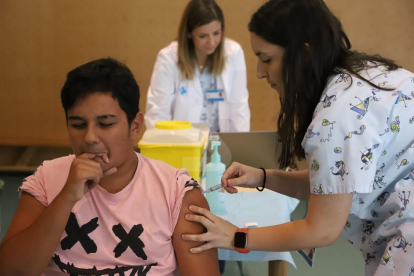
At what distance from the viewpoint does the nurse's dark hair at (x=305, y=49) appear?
50.9 inches

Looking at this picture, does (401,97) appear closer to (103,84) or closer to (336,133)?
(336,133)

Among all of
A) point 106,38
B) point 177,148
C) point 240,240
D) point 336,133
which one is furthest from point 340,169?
point 106,38

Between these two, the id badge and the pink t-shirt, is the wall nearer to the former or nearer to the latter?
the id badge

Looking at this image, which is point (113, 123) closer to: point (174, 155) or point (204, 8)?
point (174, 155)

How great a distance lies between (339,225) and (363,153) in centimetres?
19

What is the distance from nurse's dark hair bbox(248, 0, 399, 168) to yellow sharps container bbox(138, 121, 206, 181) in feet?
2.05

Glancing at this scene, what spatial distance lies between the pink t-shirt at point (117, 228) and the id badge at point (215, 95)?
192 centimetres

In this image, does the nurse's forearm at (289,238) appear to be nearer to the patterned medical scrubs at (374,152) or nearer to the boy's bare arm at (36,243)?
the patterned medical scrubs at (374,152)

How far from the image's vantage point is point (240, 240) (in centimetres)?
139

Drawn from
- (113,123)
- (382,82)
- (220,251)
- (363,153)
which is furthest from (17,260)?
(382,82)

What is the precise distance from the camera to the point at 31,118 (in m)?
4.97

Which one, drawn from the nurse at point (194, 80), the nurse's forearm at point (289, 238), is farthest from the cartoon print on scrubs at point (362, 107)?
the nurse at point (194, 80)

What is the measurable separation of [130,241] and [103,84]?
17.5 inches

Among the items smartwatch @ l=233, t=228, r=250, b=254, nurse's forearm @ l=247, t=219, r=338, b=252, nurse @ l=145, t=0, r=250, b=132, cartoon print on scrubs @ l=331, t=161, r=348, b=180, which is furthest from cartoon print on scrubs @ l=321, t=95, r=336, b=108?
nurse @ l=145, t=0, r=250, b=132
